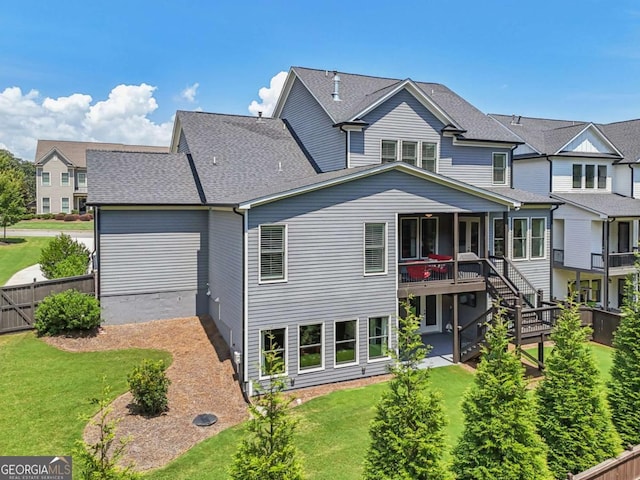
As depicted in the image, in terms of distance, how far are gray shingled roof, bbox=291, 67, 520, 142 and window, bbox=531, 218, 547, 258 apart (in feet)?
14.4

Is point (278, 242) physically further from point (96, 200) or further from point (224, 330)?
point (96, 200)

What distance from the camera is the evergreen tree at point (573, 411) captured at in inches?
344

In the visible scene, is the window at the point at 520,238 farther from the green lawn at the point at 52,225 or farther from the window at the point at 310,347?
the green lawn at the point at 52,225

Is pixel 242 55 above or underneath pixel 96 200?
above

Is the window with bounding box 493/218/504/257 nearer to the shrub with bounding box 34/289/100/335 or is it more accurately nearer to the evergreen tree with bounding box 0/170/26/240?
the shrub with bounding box 34/289/100/335

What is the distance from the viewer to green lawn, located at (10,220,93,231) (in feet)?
148

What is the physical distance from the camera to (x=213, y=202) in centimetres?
1672

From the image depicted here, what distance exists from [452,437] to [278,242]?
728cm

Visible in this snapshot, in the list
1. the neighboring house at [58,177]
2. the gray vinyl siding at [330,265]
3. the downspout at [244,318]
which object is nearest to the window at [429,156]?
the gray vinyl siding at [330,265]

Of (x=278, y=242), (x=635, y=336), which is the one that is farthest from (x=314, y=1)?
(x=635, y=336)

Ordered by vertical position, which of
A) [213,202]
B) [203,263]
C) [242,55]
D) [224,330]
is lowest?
[224,330]

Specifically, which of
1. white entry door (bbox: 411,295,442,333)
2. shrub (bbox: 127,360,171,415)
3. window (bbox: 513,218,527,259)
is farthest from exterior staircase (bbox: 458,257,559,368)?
shrub (bbox: 127,360,171,415)

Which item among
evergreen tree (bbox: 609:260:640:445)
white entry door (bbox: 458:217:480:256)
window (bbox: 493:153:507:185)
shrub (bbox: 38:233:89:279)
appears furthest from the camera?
window (bbox: 493:153:507:185)

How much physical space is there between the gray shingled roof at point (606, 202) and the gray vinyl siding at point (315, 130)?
13706 mm
